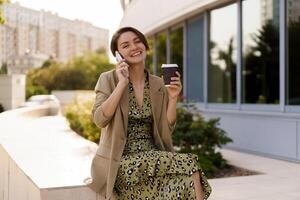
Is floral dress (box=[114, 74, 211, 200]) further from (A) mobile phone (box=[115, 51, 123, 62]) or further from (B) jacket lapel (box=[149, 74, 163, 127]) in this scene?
(A) mobile phone (box=[115, 51, 123, 62])

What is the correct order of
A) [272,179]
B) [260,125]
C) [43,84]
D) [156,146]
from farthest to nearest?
[43,84], [260,125], [272,179], [156,146]

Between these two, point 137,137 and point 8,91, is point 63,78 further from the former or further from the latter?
point 137,137

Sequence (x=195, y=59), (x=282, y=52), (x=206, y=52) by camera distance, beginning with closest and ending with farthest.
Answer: (x=282, y=52) → (x=206, y=52) → (x=195, y=59)

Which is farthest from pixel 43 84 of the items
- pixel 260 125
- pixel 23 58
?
pixel 260 125

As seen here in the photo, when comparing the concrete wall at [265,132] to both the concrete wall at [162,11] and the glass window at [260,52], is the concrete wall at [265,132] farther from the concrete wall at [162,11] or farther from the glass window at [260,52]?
the concrete wall at [162,11]

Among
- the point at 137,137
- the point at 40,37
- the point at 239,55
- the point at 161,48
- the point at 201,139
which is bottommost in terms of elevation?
the point at 201,139

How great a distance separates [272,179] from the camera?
228 inches

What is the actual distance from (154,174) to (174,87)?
566 millimetres

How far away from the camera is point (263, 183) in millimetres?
5523

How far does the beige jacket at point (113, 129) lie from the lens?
2.61 meters

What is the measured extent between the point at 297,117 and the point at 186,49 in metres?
5.34

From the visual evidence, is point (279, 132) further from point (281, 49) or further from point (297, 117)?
point (281, 49)

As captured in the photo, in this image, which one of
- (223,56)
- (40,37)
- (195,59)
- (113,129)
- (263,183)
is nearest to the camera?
(113,129)

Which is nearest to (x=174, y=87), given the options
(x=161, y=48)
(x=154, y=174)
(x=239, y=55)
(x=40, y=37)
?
(x=154, y=174)
